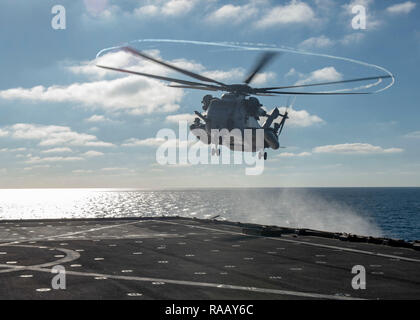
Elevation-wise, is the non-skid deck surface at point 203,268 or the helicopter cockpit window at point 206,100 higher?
the helicopter cockpit window at point 206,100

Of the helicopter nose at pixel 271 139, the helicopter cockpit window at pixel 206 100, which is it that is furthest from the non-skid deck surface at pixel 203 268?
the helicopter cockpit window at pixel 206 100

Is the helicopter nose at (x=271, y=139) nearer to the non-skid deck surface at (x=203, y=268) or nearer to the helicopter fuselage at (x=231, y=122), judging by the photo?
the helicopter fuselage at (x=231, y=122)

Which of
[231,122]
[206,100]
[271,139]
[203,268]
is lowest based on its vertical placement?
[203,268]

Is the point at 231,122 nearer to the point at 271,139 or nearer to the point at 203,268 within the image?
the point at 271,139

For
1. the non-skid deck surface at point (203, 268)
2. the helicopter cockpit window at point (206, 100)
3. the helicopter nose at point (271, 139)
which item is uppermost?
the helicopter cockpit window at point (206, 100)

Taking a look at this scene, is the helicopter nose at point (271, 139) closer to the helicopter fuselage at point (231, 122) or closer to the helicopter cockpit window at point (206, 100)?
the helicopter fuselage at point (231, 122)

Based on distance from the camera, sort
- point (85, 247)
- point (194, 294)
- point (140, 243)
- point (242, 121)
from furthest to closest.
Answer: point (242, 121) → point (140, 243) → point (85, 247) → point (194, 294)

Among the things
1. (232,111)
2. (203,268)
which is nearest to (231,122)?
(232,111)

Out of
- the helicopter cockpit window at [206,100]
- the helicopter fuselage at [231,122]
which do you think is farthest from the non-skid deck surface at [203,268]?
the helicopter cockpit window at [206,100]

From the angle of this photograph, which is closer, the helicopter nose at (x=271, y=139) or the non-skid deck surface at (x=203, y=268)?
the non-skid deck surface at (x=203, y=268)
